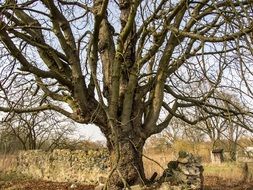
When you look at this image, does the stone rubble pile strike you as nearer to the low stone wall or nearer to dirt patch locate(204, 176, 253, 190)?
dirt patch locate(204, 176, 253, 190)

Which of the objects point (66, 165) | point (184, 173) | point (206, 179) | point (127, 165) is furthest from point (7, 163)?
point (127, 165)

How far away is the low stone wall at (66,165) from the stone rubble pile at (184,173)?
7397 millimetres

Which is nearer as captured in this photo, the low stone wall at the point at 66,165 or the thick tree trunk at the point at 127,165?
the thick tree trunk at the point at 127,165

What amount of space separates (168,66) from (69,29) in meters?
1.87

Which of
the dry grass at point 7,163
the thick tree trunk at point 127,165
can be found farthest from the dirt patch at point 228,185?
the dry grass at point 7,163

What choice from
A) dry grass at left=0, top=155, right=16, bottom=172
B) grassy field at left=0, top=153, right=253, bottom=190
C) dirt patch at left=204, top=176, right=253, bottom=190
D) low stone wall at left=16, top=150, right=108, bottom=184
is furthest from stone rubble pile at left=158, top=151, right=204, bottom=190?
dry grass at left=0, top=155, right=16, bottom=172

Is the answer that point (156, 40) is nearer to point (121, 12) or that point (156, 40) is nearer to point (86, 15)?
point (121, 12)

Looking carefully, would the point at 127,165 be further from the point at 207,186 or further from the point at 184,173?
the point at 207,186

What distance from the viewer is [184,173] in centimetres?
712

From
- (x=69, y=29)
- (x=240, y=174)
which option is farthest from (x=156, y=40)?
(x=240, y=174)

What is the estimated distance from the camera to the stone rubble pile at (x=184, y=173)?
6.91 meters

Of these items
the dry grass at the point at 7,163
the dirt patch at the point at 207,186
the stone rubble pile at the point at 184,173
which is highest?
the dry grass at the point at 7,163

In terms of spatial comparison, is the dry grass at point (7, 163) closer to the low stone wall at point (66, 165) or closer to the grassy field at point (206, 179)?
the grassy field at point (206, 179)

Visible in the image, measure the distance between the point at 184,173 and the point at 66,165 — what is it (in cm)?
974
